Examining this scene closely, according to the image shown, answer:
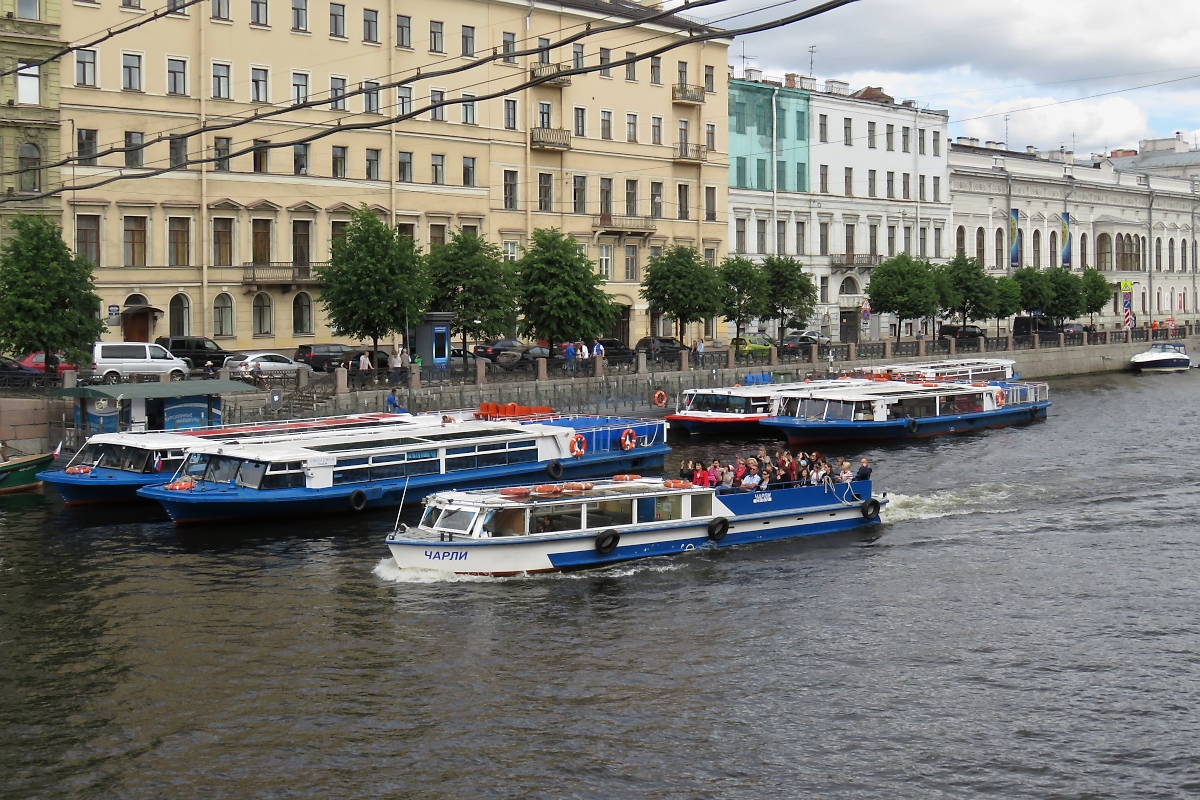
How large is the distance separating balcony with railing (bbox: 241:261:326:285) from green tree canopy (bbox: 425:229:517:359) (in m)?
5.05

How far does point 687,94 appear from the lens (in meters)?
73.5

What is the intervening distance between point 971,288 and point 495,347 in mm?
32368

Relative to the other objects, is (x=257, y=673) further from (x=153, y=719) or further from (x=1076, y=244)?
(x=1076, y=244)

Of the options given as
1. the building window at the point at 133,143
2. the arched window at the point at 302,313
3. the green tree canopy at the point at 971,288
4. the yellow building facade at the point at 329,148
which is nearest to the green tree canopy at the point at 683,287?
the yellow building facade at the point at 329,148

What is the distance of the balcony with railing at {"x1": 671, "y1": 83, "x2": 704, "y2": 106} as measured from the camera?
73250mm

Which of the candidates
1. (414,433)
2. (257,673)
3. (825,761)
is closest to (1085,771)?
(825,761)

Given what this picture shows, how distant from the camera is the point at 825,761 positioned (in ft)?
59.7

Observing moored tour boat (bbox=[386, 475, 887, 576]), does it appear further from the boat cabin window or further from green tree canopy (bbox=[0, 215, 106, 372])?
green tree canopy (bbox=[0, 215, 106, 372])

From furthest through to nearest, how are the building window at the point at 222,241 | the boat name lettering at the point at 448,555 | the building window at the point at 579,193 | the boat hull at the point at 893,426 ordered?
1. the building window at the point at 579,193
2. the building window at the point at 222,241
3. the boat hull at the point at 893,426
4. the boat name lettering at the point at 448,555

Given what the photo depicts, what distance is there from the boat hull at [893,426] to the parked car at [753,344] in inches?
454

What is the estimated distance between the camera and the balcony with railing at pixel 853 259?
271 ft

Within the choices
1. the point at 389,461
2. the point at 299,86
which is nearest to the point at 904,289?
the point at 299,86

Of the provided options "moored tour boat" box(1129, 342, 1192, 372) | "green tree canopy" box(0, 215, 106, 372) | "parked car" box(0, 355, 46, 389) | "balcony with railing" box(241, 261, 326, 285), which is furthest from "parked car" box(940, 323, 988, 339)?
"parked car" box(0, 355, 46, 389)

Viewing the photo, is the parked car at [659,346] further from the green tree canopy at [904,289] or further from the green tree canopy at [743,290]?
the green tree canopy at [904,289]
